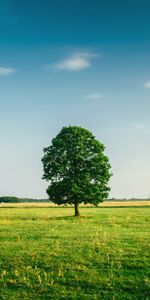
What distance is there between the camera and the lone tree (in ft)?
192

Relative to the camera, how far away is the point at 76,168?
60.4 meters

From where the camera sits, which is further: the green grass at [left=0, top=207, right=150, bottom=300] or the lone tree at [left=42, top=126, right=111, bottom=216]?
the lone tree at [left=42, top=126, right=111, bottom=216]

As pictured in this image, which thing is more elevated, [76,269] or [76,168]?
[76,168]

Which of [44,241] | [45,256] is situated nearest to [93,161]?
[44,241]

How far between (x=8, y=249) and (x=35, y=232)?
28.4 feet

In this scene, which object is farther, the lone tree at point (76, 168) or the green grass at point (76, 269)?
the lone tree at point (76, 168)

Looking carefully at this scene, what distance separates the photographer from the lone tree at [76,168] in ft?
192

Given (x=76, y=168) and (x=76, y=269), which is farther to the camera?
(x=76, y=168)

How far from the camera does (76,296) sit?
18047 mm

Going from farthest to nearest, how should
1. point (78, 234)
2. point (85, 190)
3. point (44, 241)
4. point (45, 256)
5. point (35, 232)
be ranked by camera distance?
1. point (85, 190)
2. point (35, 232)
3. point (78, 234)
4. point (44, 241)
5. point (45, 256)

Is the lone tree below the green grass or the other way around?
the other way around

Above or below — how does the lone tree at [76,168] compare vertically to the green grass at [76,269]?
above

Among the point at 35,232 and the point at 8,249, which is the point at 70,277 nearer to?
the point at 8,249

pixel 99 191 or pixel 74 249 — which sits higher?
pixel 99 191
